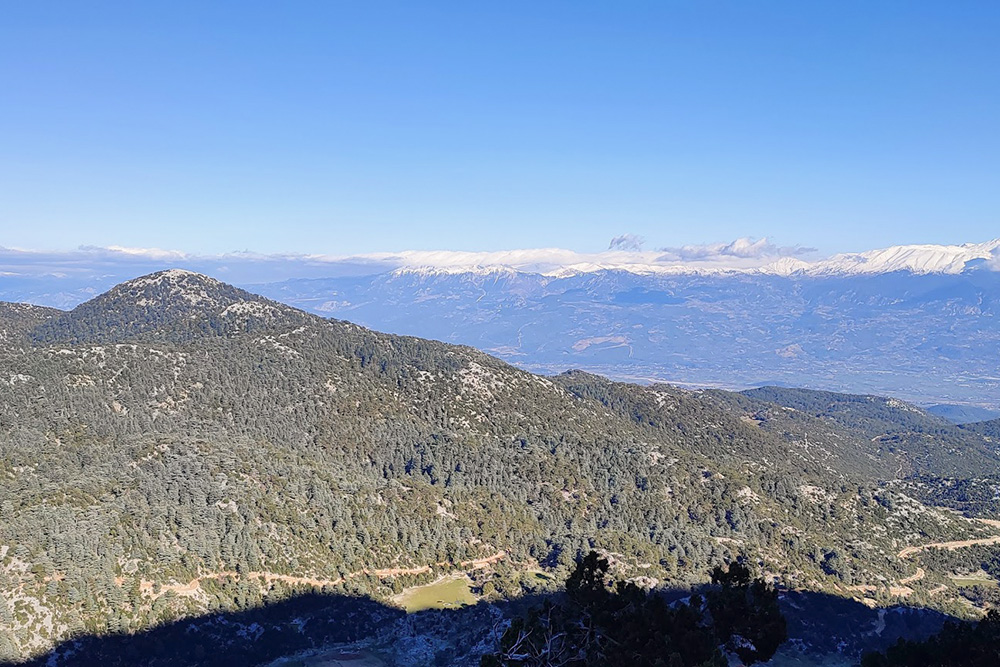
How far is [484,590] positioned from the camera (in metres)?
99.1

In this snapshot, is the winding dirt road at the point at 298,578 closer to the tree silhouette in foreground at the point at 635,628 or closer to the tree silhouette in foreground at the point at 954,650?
the tree silhouette in foreground at the point at 635,628

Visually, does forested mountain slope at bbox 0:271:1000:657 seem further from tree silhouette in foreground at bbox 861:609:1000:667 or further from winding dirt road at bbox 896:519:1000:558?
tree silhouette in foreground at bbox 861:609:1000:667

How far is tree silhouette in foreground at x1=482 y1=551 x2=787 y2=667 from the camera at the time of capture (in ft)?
128

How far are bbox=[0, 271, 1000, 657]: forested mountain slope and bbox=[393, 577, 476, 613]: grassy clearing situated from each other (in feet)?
9.06

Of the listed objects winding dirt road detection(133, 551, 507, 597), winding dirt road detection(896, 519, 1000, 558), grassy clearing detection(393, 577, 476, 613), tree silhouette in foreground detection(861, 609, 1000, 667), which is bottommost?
winding dirt road detection(896, 519, 1000, 558)

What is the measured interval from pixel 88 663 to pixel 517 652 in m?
54.9

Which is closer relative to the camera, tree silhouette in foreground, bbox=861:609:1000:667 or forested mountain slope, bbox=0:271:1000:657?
tree silhouette in foreground, bbox=861:609:1000:667

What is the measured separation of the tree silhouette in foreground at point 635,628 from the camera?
39.1 meters

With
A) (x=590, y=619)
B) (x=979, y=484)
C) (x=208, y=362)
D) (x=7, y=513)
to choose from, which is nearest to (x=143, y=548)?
(x=7, y=513)

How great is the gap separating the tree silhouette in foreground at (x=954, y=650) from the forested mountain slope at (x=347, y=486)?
210ft

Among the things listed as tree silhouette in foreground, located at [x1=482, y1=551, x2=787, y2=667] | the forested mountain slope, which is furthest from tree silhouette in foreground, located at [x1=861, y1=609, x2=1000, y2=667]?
the forested mountain slope

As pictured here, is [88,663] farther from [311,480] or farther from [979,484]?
[979,484]

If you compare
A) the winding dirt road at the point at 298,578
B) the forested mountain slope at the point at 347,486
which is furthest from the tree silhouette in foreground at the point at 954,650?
the winding dirt road at the point at 298,578

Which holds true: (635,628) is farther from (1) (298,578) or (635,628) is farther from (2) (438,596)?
(1) (298,578)
